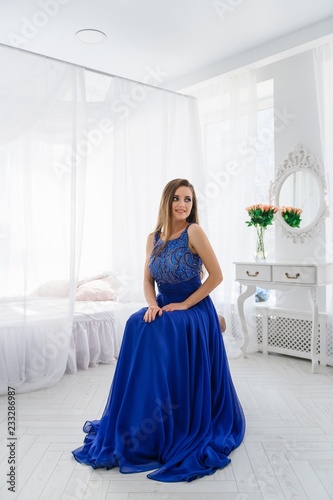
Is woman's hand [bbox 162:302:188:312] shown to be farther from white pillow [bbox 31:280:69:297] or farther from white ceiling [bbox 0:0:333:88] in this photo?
white ceiling [bbox 0:0:333:88]

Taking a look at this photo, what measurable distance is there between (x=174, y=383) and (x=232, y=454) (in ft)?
1.53

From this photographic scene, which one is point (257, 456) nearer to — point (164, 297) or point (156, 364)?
point (156, 364)

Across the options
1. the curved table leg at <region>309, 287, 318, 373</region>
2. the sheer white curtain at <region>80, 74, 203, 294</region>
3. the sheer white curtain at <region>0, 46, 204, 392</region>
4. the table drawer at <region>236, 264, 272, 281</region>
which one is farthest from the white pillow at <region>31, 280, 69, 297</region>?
the curved table leg at <region>309, 287, 318, 373</region>

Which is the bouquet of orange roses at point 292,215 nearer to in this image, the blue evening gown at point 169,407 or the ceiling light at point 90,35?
the blue evening gown at point 169,407

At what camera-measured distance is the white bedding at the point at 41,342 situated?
321cm

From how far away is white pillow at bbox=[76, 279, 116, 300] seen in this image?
167 inches

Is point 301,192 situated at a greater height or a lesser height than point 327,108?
lesser

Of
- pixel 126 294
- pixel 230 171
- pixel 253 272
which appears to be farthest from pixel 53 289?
pixel 230 171

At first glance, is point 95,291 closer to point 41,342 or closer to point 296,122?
point 41,342

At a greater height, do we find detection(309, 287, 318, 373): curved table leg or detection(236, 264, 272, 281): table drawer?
detection(236, 264, 272, 281): table drawer

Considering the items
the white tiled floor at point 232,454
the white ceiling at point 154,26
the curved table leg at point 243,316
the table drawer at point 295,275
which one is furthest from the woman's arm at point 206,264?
the white ceiling at point 154,26

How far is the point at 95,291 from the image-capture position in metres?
4.28

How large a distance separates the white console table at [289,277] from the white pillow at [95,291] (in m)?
1.24

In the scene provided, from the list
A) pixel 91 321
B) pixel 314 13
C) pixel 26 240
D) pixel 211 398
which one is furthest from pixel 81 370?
pixel 314 13
